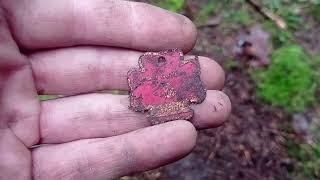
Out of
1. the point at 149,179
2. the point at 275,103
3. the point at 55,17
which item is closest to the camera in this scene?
the point at 55,17

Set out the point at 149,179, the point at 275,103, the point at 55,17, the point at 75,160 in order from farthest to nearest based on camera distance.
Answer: the point at 275,103
the point at 149,179
the point at 55,17
the point at 75,160

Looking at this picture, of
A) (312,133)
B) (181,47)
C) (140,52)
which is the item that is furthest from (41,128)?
(312,133)

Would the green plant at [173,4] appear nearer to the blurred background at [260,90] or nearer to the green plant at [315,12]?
the blurred background at [260,90]

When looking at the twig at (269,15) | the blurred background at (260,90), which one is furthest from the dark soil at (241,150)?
the twig at (269,15)

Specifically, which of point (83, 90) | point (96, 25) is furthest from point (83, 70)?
point (96, 25)

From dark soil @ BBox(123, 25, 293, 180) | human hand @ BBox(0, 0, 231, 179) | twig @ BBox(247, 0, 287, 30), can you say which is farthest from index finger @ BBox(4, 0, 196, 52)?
twig @ BBox(247, 0, 287, 30)

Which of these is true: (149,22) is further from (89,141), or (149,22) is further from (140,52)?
(89,141)
